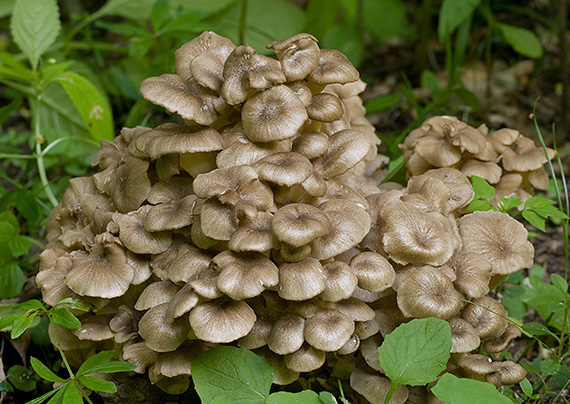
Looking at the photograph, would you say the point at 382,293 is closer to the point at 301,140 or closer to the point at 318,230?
the point at 318,230

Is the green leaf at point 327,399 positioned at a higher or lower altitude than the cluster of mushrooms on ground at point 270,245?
lower

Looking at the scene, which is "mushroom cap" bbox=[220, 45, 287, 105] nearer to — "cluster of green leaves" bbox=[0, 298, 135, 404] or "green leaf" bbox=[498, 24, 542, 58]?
"cluster of green leaves" bbox=[0, 298, 135, 404]

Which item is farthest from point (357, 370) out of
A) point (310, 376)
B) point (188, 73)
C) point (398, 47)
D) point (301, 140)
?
point (398, 47)

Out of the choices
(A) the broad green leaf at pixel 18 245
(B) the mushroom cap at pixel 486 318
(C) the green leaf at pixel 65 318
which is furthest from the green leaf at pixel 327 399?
(A) the broad green leaf at pixel 18 245

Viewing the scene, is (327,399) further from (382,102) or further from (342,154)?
(382,102)

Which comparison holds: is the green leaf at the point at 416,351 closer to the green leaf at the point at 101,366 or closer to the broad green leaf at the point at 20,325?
the green leaf at the point at 101,366

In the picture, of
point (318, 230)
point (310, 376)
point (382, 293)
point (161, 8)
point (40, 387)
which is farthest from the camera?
point (161, 8)

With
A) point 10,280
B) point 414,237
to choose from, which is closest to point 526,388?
point 414,237
